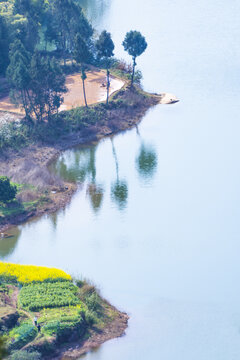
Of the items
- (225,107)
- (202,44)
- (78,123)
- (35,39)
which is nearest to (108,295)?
(78,123)

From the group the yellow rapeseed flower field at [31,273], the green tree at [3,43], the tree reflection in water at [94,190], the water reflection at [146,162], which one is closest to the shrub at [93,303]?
the yellow rapeseed flower field at [31,273]

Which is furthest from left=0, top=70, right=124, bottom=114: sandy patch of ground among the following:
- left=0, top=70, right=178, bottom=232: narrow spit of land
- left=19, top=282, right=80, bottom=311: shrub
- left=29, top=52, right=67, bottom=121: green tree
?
left=19, top=282, right=80, bottom=311: shrub

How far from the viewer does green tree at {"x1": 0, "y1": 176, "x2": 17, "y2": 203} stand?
46.0 m

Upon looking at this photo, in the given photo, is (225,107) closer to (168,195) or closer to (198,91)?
(198,91)

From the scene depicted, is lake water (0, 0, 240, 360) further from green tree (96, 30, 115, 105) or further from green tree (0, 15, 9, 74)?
green tree (0, 15, 9, 74)

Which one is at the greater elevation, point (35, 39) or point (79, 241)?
point (35, 39)

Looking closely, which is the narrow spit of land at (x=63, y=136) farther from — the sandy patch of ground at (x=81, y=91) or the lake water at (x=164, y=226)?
the lake water at (x=164, y=226)

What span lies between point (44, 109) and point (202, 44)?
3623 centimetres

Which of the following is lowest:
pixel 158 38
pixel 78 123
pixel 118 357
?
pixel 118 357

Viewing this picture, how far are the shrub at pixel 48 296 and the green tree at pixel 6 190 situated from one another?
38.0ft

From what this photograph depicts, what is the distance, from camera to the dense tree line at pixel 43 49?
5928 centimetres

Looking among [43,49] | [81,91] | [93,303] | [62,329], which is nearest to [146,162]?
[81,91]

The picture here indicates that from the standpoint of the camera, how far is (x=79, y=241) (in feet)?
144

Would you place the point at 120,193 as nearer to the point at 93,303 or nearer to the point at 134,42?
the point at 93,303
